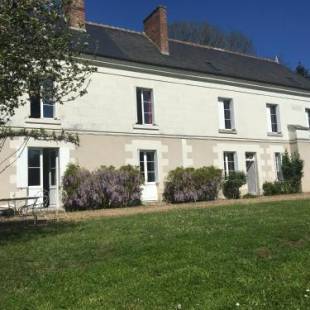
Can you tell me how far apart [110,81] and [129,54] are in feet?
6.48

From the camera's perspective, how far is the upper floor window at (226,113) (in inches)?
880

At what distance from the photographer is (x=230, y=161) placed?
22.2 m

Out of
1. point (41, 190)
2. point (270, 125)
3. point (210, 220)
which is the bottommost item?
point (210, 220)

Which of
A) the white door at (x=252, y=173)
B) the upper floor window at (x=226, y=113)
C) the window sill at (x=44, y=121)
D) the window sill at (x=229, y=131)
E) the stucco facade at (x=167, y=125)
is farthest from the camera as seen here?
the white door at (x=252, y=173)

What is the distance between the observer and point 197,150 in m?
20.6

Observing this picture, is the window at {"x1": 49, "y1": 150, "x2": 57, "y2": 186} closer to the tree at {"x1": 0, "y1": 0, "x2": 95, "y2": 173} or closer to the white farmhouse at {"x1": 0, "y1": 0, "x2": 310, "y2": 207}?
the white farmhouse at {"x1": 0, "y1": 0, "x2": 310, "y2": 207}

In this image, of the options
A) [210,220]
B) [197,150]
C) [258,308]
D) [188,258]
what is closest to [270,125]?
[197,150]

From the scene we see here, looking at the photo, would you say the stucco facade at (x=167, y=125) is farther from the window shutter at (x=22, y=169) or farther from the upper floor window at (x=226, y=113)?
the upper floor window at (x=226, y=113)

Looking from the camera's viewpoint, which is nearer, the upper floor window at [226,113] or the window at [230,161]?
the window at [230,161]

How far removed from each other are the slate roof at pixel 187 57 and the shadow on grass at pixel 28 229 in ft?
26.7

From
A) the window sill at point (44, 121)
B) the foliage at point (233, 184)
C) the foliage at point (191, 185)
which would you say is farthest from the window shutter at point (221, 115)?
the window sill at point (44, 121)

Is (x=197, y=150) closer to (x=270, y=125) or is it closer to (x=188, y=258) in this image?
(x=270, y=125)

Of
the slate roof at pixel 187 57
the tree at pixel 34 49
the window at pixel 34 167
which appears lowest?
→ the window at pixel 34 167

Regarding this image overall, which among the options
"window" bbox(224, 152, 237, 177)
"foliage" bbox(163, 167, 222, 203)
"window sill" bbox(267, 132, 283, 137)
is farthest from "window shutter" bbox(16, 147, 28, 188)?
"window sill" bbox(267, 132, 283, 137)
